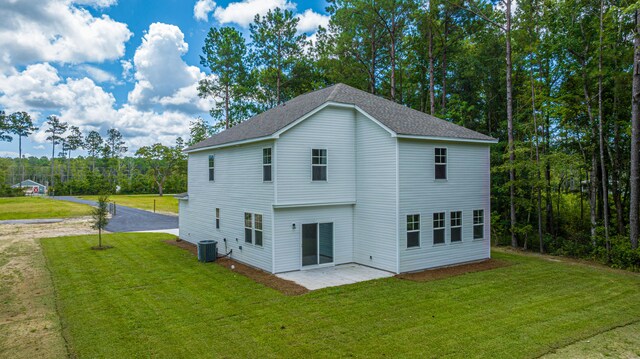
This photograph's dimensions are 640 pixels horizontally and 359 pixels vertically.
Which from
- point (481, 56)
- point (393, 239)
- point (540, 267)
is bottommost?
point (540, 267)

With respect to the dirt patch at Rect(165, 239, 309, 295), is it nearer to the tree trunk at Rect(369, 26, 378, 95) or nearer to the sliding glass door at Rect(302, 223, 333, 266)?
the sliding glass door at Rect(302, 223, 333, 266)

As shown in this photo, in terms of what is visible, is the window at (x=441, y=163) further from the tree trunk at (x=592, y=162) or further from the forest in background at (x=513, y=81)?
the tree trunk at (x=592, y=162)

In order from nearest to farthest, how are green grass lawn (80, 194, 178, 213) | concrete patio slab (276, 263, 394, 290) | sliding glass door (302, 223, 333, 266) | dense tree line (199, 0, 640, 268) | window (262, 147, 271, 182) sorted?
concrete patio slab (276, 263, 394, 290) < window (262, 147, 271, 182) < sliding glass door (302, 223, 333, 266) < dense tree line (199, 0, 640, 268) < green grass lawn (80, 194, 178, 213)

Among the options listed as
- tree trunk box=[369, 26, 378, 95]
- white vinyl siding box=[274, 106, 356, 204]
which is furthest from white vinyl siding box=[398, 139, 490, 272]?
tree trunk box=[369, 26, 378, 95]

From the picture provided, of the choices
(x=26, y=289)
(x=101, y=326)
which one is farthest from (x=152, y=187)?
(x=101, y=326)

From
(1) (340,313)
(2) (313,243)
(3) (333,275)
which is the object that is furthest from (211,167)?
(1) (340,313)

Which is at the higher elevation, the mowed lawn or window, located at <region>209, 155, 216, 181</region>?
window, located at <region>209, 155, 216, 181</region>

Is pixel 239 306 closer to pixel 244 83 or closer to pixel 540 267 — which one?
pixel 540 267
